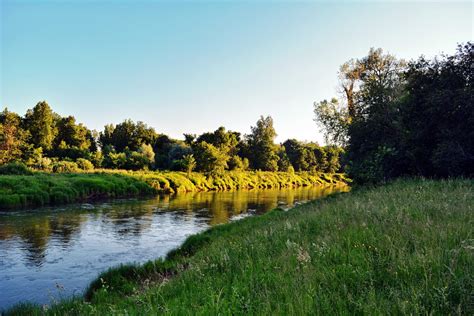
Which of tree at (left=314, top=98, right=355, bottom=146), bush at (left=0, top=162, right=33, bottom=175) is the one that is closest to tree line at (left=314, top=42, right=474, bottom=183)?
tree at (left=314, top=98, right=355, bottom=146)

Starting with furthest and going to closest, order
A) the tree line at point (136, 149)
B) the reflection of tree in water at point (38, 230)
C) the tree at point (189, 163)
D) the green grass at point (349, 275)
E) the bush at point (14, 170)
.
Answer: the tree at point (189, 163), the tree line at point (136, 149), the bush at point (14, 170), the reflection of tree in water at point (38, 230), the green grass at point (349, 275)

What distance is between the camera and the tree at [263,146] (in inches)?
3952

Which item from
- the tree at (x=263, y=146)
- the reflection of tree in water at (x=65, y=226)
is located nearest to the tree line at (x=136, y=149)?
the tree at (x=263, y=146)

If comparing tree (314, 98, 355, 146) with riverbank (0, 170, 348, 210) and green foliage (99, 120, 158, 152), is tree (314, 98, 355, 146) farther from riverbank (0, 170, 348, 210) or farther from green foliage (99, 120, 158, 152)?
green foliage (99, 120, 158, 152)

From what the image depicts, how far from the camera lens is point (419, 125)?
859 inches

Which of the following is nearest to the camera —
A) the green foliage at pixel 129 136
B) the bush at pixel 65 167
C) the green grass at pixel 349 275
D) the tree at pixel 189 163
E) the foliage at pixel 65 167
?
the green grass at pixel 349 275

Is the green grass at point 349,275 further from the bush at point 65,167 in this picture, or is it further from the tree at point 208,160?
the tree at point 208,160

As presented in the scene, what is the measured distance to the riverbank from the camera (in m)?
30.3

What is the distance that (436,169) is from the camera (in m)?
21.9

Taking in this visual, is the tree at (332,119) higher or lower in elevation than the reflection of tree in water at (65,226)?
higher

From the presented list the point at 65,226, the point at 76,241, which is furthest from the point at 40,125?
the point at 76,241

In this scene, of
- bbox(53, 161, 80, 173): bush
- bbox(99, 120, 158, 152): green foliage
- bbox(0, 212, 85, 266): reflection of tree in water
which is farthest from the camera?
bbox(99, 120, 158, 152): green foliage

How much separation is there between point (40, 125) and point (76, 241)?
71.0 metres

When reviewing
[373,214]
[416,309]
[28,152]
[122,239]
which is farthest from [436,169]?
[28,152]
